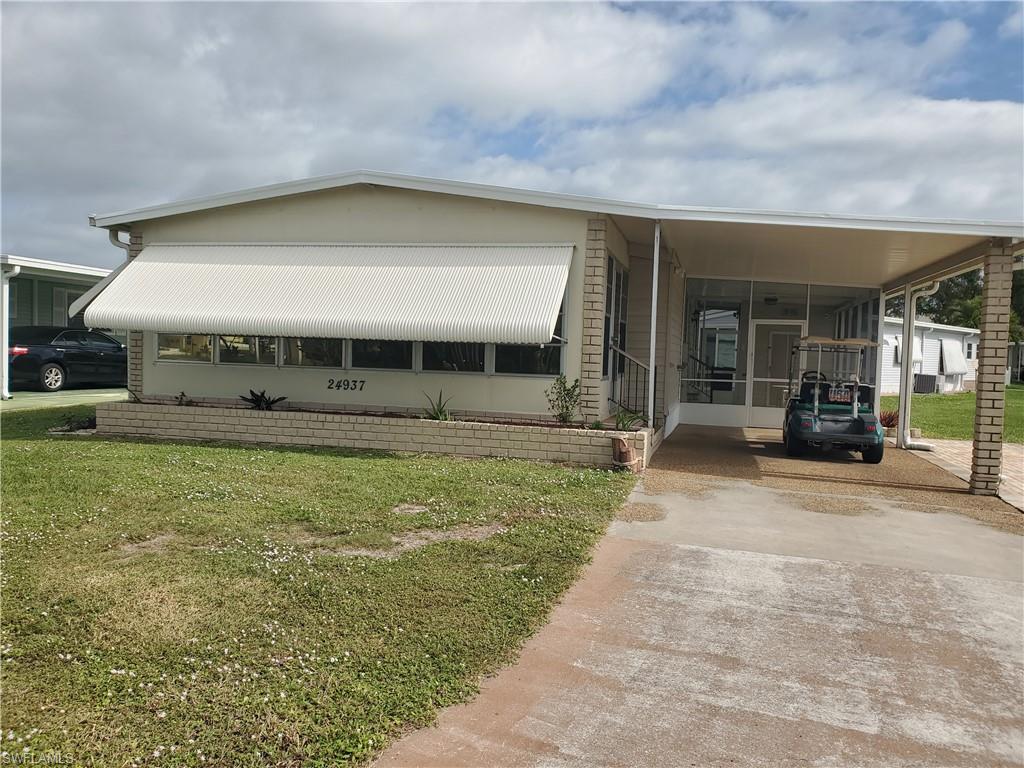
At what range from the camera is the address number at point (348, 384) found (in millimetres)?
11492

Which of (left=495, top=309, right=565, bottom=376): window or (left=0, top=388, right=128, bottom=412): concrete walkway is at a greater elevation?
(left=495, top=309, right=565, bottom=376): window

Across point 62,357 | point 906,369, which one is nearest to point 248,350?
point 62,357

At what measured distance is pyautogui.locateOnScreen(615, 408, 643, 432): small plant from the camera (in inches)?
401

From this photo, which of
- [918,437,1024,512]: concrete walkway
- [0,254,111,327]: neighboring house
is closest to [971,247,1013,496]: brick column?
[918,437,1024,512]: concrete walkway

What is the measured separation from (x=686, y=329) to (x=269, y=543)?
1202cm

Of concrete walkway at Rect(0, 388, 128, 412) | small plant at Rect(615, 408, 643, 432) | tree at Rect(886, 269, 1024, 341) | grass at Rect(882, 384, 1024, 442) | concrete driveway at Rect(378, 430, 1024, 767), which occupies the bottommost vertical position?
concrete driveway at Rect(378, 430, 1024, 767)

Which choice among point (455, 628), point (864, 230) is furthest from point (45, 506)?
point (864, 230)

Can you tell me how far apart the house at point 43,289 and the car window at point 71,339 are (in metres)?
0.46

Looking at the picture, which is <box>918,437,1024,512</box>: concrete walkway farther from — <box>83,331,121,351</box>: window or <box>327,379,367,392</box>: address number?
<box>83,331,121,351</box>: window

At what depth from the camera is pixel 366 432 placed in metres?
10.5

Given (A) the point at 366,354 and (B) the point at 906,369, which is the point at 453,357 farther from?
(B) the point at 906,369

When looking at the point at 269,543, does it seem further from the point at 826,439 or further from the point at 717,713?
the point at 826,439
